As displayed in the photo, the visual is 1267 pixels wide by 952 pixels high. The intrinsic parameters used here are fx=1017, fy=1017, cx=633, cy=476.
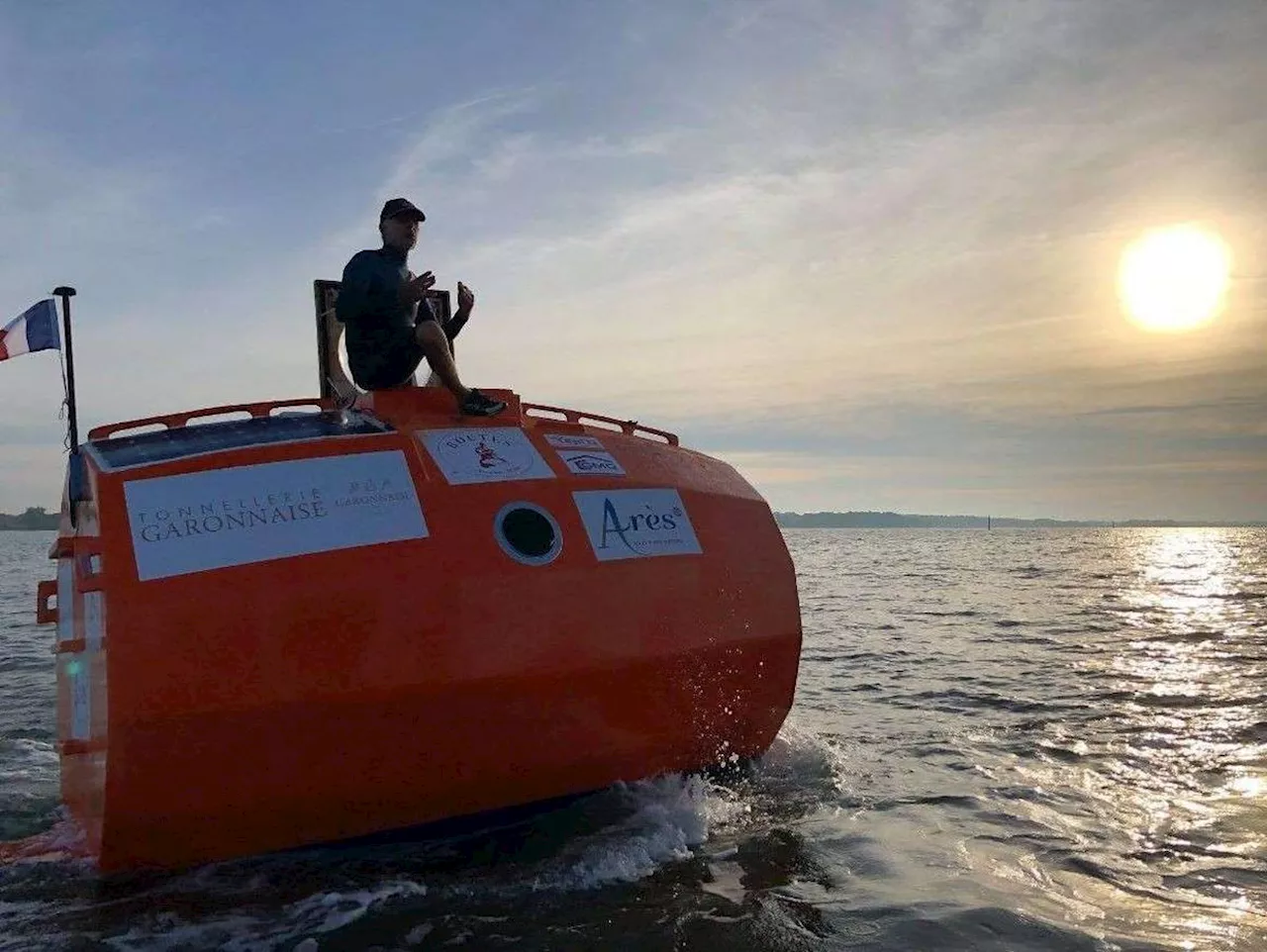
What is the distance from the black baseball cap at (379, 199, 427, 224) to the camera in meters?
5.24

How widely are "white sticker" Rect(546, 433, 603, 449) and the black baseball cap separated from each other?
136 centimetres

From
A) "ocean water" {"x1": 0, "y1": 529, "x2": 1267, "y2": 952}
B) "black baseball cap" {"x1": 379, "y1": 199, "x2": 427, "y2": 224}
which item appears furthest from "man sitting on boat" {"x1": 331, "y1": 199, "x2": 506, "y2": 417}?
"ocean water" {"x1": 0, "y1": 529, "x2": 1267, "y2": 952}

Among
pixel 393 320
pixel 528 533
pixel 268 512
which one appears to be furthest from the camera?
pixel 393 320

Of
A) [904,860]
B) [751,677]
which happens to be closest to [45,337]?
[751,677]

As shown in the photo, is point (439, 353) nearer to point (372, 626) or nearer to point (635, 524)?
point (635, 524)

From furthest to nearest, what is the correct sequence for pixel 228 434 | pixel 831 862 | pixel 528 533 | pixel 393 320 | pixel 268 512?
pixel 393 320 < pixel 228 434 < pixel 528 533 < pixel 831 862 < pixel 268 512

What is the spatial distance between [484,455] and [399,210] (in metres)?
1.46

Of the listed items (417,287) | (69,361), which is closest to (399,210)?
(417,287)

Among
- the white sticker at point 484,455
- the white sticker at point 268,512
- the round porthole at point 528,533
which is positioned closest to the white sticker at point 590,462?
the white sticker at point 484,455

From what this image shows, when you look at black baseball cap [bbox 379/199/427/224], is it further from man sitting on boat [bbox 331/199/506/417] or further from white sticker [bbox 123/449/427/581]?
white sticker [bbox 123/449/427/581]

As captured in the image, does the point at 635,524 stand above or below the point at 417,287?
below

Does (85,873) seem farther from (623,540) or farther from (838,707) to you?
(838,707)

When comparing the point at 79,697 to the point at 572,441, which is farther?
the point at 572,441

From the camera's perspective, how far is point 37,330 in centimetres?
515
